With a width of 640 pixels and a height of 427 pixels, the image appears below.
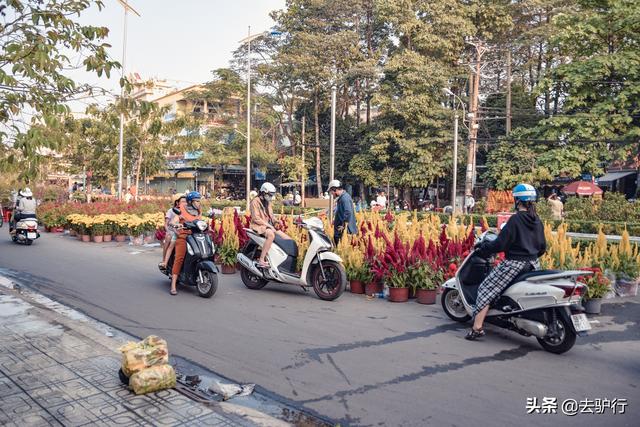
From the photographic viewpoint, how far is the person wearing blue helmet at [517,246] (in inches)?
222

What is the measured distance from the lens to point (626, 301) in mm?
8359

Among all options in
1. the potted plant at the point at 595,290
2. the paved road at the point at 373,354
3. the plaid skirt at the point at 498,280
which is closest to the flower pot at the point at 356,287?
the paved road at the point at 373,354

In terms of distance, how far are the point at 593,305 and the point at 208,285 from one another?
5584mm

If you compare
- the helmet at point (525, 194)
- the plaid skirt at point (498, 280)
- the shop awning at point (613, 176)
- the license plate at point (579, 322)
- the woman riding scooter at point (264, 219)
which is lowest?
the license plate at point (579, 322)

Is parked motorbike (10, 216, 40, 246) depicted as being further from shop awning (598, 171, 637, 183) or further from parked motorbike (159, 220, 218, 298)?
shop awning (598, 171, 637, 183)

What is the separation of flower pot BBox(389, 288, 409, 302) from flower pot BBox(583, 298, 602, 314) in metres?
2.49

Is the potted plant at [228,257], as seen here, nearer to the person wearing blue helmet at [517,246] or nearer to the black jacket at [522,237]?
the person wearing blue helmet at [517,246]

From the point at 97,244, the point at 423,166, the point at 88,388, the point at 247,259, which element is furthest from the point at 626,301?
the point at 423,166

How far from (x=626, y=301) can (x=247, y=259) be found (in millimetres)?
6000

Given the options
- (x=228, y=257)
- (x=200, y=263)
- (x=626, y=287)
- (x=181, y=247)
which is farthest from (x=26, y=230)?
(x=626, y=287)

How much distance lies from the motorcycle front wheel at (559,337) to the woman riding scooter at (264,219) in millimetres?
4315

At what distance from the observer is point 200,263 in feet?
27.3

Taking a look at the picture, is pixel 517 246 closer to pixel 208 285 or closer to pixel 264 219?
pixel 264 219

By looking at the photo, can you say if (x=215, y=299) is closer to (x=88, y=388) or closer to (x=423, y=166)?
(x=88, y=388)
